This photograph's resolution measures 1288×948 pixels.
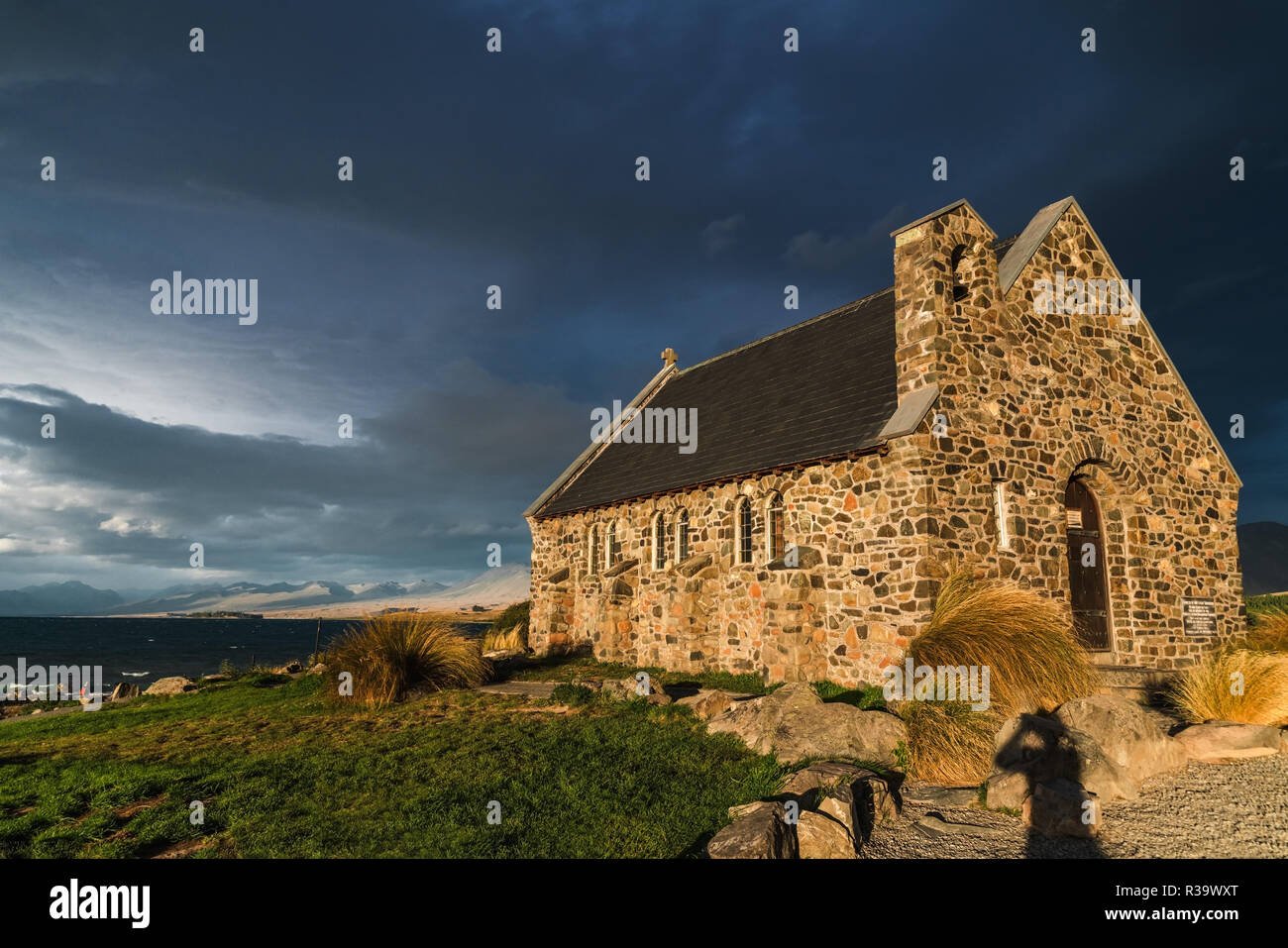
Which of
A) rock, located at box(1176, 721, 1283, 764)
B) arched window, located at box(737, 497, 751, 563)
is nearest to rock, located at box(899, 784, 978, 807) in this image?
rock, located at box(1176, 721, 1283, 764)

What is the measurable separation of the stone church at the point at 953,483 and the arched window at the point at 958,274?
0.22 ft

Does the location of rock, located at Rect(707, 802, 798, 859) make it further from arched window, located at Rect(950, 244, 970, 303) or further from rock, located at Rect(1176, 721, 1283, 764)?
arched window, located at Rect(950, 244, 970, 303)

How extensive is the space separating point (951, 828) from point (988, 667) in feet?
12.6

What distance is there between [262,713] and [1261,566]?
235021 millimetres

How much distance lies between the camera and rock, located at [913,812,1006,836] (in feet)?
20.9

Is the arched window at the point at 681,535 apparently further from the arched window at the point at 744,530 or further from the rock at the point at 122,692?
the rock at the point at 122,692

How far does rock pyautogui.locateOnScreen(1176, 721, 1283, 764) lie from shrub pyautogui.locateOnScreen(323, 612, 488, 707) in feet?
40.1

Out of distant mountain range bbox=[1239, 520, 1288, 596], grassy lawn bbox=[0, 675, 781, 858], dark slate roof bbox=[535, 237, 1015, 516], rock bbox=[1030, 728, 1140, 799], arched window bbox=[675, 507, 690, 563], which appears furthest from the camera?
distant mountain range bbox=[1239, 520, 1288, 596]

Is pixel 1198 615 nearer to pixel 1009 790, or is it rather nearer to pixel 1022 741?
pixel 1022 741

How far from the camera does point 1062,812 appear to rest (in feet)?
20.7

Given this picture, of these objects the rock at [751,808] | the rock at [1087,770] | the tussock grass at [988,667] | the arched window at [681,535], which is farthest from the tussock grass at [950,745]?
the arched window at [681,535]
